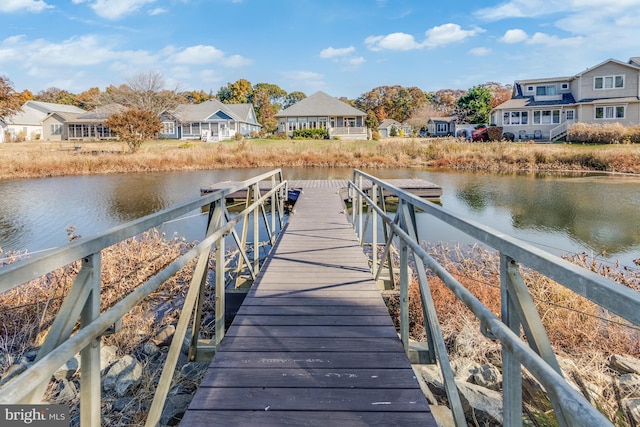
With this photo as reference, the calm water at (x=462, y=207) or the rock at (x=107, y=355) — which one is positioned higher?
the calm water at (x=462, y=207)

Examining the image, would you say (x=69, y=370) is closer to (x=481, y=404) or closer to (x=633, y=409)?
(x=481, y=404)

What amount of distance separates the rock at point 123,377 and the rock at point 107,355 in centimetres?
23

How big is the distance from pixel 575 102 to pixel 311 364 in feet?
121

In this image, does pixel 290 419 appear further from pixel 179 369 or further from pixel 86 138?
pixel 86 138

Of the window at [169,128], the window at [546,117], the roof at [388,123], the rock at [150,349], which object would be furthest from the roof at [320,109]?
the rock at [150,349]

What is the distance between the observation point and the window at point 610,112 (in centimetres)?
3036

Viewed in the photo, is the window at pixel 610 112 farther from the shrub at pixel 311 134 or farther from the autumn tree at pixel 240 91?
the autumn tree at pixel 240 91

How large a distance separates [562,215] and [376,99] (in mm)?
59969

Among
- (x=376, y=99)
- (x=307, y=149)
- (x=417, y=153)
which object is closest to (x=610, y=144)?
(x=417, y=153)

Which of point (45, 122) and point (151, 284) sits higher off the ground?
point (45, 122)

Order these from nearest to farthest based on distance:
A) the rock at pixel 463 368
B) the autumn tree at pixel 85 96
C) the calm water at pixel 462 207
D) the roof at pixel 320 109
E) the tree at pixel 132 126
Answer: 1. the rock at pixel 463 368
2. the calm water at pixel 462 207
3. the tree at pixel 132 126
4. the roof at pixel 320 109
5. the autumn tree at pixel 85 96

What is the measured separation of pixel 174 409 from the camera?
9.53 feet

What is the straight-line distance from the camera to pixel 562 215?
1105 centimetres

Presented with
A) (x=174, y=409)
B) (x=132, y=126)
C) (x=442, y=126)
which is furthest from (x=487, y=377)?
(x=442, y=126)
